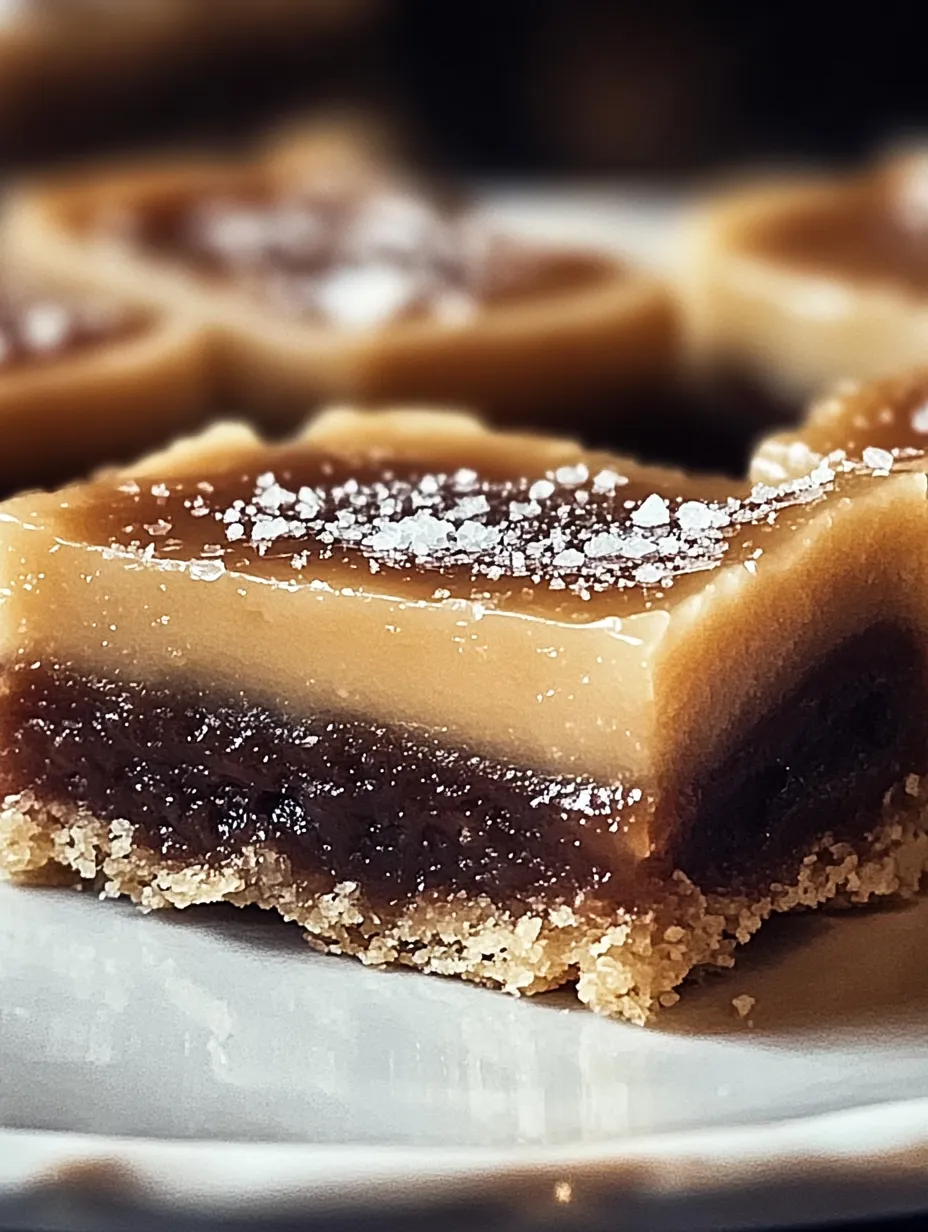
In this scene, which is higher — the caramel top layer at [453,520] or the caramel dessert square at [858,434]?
the caramel dessert square at [858,434]

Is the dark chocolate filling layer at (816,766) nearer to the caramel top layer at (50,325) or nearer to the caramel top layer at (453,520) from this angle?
the caramel top layer at (453,520)

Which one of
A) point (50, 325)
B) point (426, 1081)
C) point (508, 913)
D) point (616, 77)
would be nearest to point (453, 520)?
point (508, 913)

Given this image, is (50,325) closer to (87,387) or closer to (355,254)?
(87,387)

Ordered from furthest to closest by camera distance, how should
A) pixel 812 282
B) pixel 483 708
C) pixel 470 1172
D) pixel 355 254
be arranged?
pixel 355 254, pixel 812 282, pixel 483 708, pixel 470 1172

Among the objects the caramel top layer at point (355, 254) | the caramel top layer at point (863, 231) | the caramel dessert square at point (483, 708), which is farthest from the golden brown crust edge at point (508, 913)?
the caramel top layer at point (863, 231)

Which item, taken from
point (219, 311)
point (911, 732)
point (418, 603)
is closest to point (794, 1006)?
point (911, 732)

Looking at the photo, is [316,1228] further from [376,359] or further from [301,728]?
[376,359]
